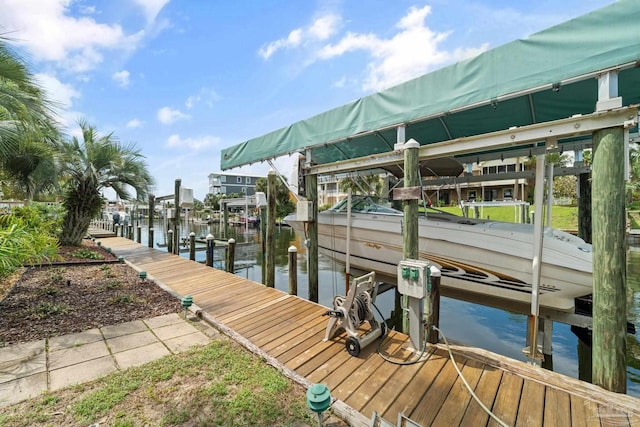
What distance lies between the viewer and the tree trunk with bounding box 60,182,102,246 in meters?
9.80

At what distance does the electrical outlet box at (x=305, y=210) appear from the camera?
5193 mm

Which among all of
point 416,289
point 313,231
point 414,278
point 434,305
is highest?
point 313,231

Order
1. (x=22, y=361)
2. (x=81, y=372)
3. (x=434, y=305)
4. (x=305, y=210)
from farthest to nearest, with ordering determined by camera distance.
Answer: (x=305, y=210)
(x=434, y=305)
(x=22, y=361)
(x=81, y=372)

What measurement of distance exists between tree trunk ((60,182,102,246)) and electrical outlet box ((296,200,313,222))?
362 inches

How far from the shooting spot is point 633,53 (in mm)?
2314

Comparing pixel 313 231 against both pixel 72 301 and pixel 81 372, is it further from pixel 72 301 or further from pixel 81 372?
pixel 72 301

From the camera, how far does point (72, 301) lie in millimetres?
4590

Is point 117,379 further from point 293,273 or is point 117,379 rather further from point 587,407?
point 587,407

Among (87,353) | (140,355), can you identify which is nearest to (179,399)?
(140,355)

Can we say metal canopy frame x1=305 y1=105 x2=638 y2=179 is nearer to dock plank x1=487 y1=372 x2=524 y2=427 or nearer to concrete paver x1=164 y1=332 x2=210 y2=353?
dock plank x1=487 y1=372 x2=524 y2=427

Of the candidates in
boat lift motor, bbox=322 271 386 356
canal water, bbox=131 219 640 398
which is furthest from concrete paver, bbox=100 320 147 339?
canal water, bbox=131 219 640 398

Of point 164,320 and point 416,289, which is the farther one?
point 164,320

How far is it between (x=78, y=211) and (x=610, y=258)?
43.7 feet

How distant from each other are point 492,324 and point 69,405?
6.53 meters
